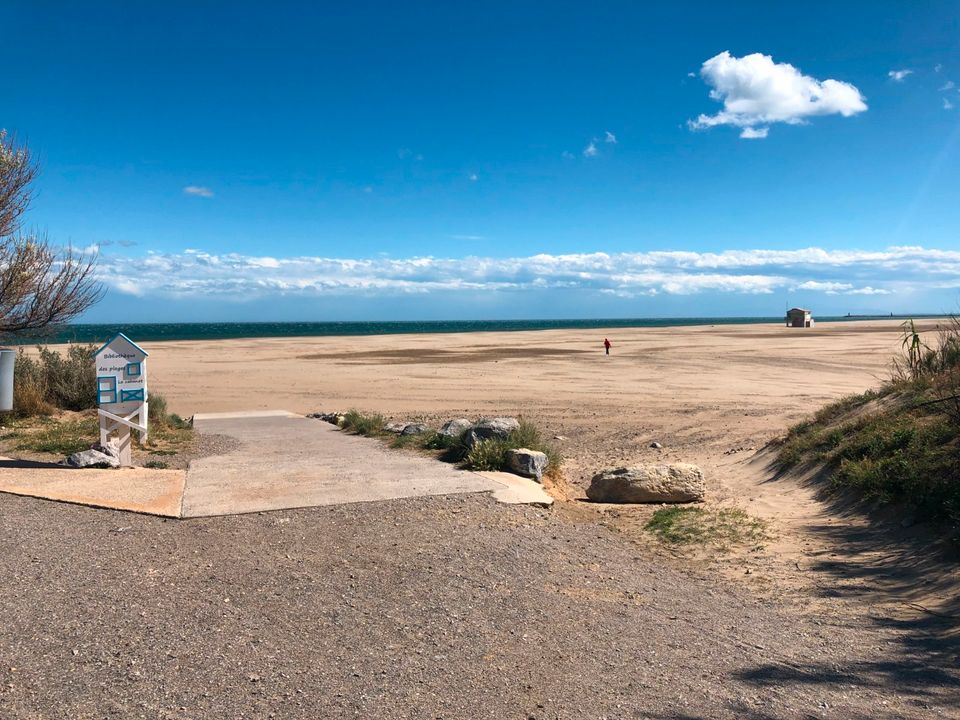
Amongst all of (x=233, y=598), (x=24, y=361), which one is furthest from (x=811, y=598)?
(x=24, y=361)

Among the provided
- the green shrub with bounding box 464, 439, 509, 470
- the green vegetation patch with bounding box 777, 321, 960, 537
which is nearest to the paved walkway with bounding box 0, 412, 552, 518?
the green shrub with bounding box 464, 439, 509, 470

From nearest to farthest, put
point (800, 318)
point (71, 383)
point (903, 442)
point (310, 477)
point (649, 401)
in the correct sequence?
point (903, 442), point (310, 477), point (71, 383), point (649, 401), point (800, 318)

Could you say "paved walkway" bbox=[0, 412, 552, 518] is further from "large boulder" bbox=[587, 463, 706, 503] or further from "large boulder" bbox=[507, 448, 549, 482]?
"large boulder" bbox=[587, 463, 706, 503]

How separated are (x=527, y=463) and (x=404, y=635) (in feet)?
17.4

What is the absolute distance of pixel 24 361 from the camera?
16203 millimetres

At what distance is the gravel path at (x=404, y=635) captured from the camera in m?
4.01

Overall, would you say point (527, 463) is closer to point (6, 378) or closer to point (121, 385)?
point (121, 385)

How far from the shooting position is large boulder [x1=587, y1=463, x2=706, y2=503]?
9195mm

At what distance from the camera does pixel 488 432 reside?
1128cm

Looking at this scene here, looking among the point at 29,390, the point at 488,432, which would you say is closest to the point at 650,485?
the point at 488,432

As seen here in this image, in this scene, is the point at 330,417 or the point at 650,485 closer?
the point at 650,485

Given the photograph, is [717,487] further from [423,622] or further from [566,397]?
[566,397]

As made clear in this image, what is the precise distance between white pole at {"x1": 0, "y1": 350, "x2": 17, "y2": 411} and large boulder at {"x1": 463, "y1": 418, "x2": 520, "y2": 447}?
298 inches

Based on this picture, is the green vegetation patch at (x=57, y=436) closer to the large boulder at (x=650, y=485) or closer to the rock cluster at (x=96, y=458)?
the rock cluster at (x=96, y=458)
